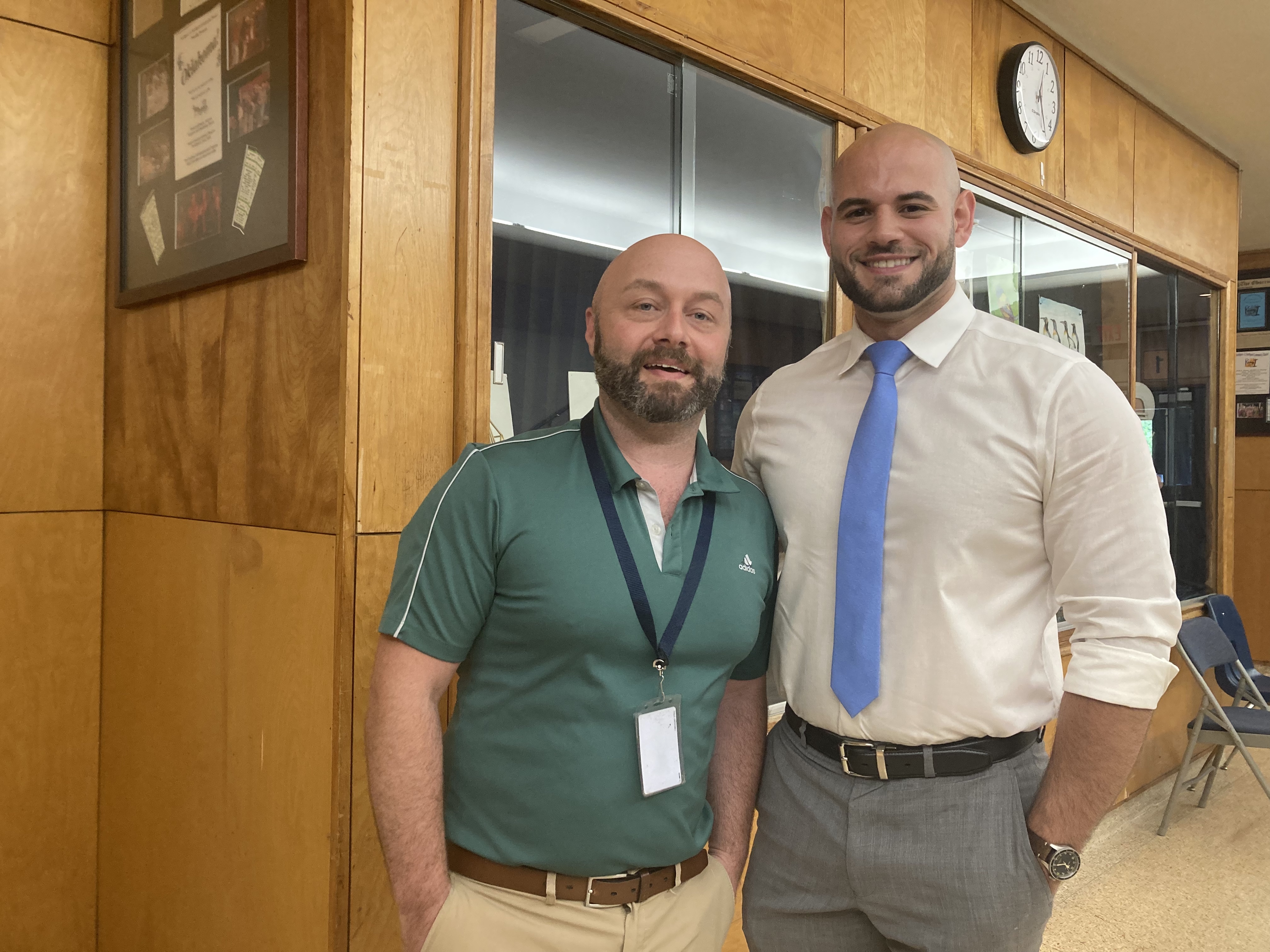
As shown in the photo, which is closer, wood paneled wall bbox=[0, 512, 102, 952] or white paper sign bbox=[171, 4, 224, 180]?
white paper sign bbox=[171, 4, 224, 180]

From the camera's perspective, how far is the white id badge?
54.9 inches

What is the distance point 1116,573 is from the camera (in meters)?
1.46

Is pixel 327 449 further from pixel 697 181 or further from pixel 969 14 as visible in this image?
pixel 969 14

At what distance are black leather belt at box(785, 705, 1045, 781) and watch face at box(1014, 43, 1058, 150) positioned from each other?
2889 mm

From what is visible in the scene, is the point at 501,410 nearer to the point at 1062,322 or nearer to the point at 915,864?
the point at 915,864

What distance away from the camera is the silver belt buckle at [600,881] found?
1411 mm

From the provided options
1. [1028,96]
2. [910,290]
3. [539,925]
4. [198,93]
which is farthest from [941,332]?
[1028,96]

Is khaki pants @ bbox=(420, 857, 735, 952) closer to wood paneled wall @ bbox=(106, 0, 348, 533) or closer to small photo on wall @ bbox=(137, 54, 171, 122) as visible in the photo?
wood paneled wall @ bbox=(106, 0, 348, 533)

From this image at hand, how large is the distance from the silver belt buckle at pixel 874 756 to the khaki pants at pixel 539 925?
0.35 metres

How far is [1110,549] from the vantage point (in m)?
1.46

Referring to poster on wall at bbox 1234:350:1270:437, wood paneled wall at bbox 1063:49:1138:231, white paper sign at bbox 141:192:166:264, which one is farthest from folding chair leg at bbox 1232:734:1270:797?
poster on wall at bbox 1234:350:1270:437

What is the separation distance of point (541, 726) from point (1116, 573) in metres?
0.90

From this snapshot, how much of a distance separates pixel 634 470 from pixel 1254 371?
8588 millimetres

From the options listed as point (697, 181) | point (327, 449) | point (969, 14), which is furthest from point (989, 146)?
point (327, 449)
